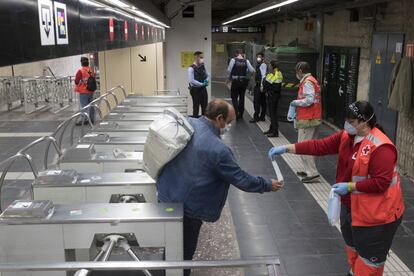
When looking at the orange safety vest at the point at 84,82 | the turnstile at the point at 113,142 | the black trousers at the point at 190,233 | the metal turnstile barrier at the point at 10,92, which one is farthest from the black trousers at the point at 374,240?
the metal turnstile barrier at the point at 10,92

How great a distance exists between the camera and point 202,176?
2.83 m

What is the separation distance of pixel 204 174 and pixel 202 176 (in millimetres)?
18

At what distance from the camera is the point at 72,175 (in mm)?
3336

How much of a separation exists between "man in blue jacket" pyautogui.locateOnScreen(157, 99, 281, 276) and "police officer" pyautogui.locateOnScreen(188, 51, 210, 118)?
678cm

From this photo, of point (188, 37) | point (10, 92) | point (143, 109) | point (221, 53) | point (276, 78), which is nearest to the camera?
point (143, 109)

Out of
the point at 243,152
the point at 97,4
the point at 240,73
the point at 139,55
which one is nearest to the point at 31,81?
the point at 139,55

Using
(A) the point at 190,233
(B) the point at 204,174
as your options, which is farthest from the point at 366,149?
(A) the point at 190,233

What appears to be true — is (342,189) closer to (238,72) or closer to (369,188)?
(369,188)

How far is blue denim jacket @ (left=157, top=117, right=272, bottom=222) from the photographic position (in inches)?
110

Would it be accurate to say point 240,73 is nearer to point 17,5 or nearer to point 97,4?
point 97,4

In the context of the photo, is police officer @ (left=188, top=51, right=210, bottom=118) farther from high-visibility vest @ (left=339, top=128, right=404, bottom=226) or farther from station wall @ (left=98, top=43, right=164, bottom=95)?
high-visibility vest @ (left=339, top=128, right=404, bottom=226)

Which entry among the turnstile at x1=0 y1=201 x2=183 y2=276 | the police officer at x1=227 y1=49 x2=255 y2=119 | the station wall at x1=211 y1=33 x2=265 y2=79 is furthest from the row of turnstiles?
the station wall at x1=211 y1=33 x2=265 y2=79

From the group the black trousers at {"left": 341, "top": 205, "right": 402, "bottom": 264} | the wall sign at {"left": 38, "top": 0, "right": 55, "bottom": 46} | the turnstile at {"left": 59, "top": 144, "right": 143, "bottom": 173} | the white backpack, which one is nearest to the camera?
the wall sign at {"left": 38, "top": 0, "right": 55, "bottom": 46}

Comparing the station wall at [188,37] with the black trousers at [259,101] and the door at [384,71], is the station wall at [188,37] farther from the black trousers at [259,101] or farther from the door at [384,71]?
the door at [384,71]
